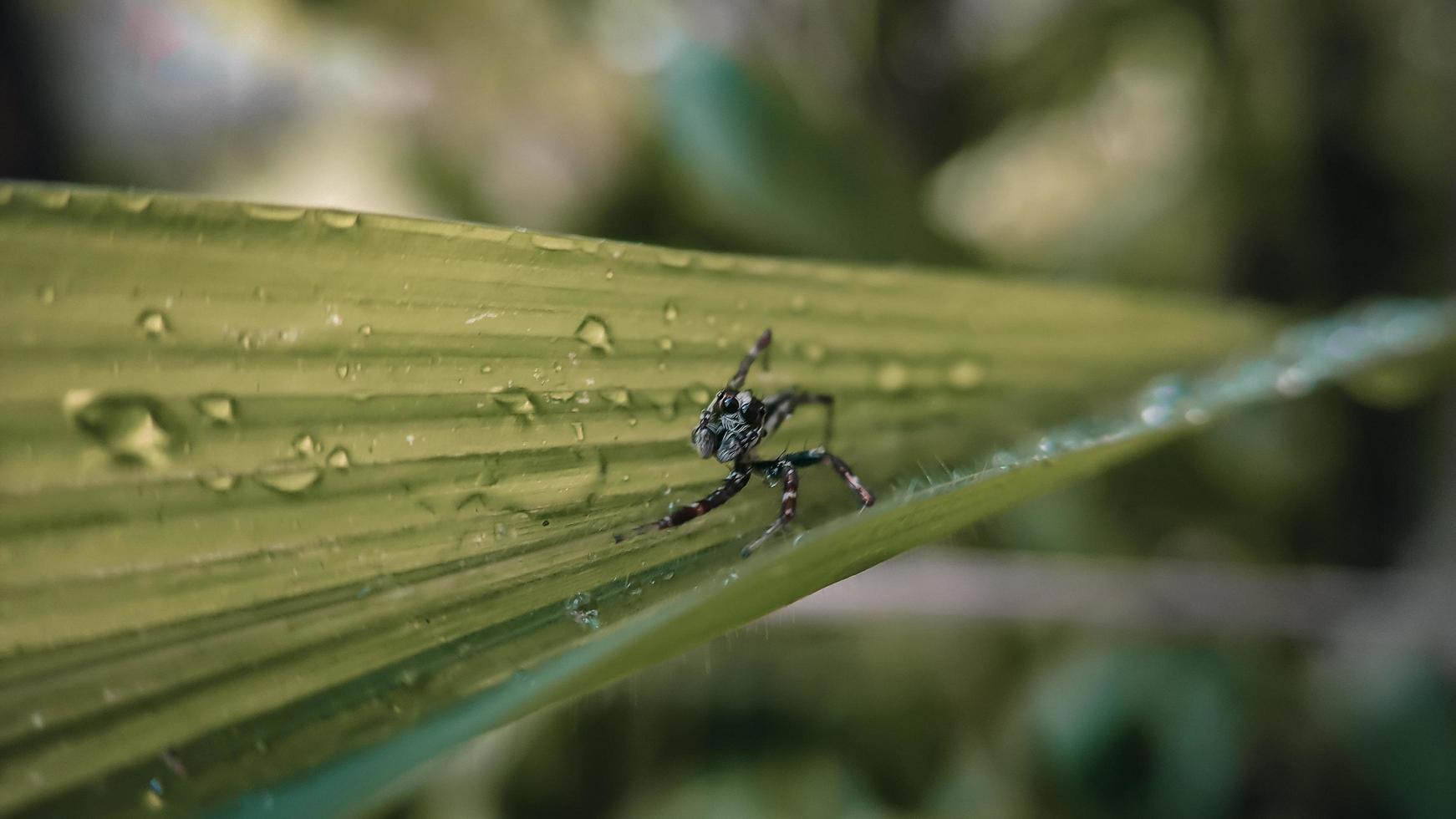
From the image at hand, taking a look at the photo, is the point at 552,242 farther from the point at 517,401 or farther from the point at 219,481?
the point at 219,481

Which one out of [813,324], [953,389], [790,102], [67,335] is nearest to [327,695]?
[67,335]

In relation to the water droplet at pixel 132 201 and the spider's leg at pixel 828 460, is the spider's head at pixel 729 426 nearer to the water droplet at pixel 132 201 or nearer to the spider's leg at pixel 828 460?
the spider's leg at pixel 828 460

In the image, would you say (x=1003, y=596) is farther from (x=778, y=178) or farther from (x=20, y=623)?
(x=20, y=623)

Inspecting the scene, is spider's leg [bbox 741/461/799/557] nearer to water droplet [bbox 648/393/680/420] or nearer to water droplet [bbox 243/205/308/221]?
water droplet [bbox 648/393/680/420]

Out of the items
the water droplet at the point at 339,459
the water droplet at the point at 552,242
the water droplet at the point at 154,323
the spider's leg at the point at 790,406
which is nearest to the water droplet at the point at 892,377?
the spider's leg at the point at 790,406

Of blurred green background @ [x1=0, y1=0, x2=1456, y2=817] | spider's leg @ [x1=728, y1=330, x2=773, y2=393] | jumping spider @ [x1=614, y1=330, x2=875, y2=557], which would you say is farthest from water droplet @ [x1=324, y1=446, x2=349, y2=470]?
blurred green background @ [x1=0, y1=0, x2=1456, y2=817]

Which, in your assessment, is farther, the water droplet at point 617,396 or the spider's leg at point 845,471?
the spider's leg at point 845,471
